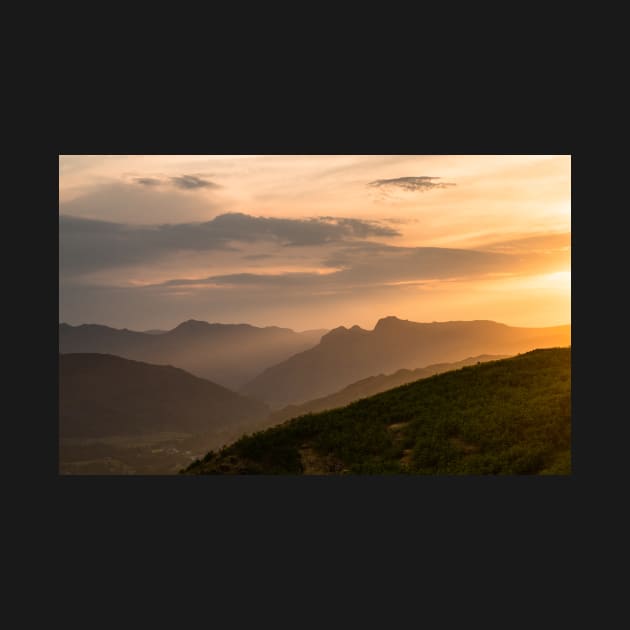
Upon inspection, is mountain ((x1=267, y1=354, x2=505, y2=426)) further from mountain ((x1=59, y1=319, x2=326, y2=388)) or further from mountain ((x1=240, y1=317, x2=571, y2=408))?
mountain ((x1=59, y1=319, x2=326, y2=388))

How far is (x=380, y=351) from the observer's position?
24141 mm

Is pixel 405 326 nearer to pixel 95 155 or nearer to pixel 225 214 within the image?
pixel 225 214

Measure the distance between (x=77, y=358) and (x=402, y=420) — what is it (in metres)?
10.6

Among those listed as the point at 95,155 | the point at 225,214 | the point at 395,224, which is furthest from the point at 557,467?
the point at 95,155

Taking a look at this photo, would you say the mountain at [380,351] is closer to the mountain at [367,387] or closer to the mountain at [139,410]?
the mountain at [367,387]

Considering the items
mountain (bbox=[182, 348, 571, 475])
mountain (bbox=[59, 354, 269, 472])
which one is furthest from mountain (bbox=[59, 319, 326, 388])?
mountain (bbox=[182, 348, 571, 475])

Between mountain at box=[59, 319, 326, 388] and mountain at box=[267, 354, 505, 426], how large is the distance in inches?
74.4

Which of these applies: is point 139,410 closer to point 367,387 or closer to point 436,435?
point 367,387

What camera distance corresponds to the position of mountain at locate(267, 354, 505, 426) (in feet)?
79.7

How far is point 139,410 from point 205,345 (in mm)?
3112

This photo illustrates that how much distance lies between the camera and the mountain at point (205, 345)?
23156 mm

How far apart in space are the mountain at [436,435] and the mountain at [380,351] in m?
1.77

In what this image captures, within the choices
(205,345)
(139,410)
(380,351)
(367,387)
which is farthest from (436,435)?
Answer: (139,410)

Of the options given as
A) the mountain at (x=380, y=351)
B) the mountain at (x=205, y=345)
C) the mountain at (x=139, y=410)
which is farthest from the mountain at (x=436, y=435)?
the mountain at (x=205, y=345)
